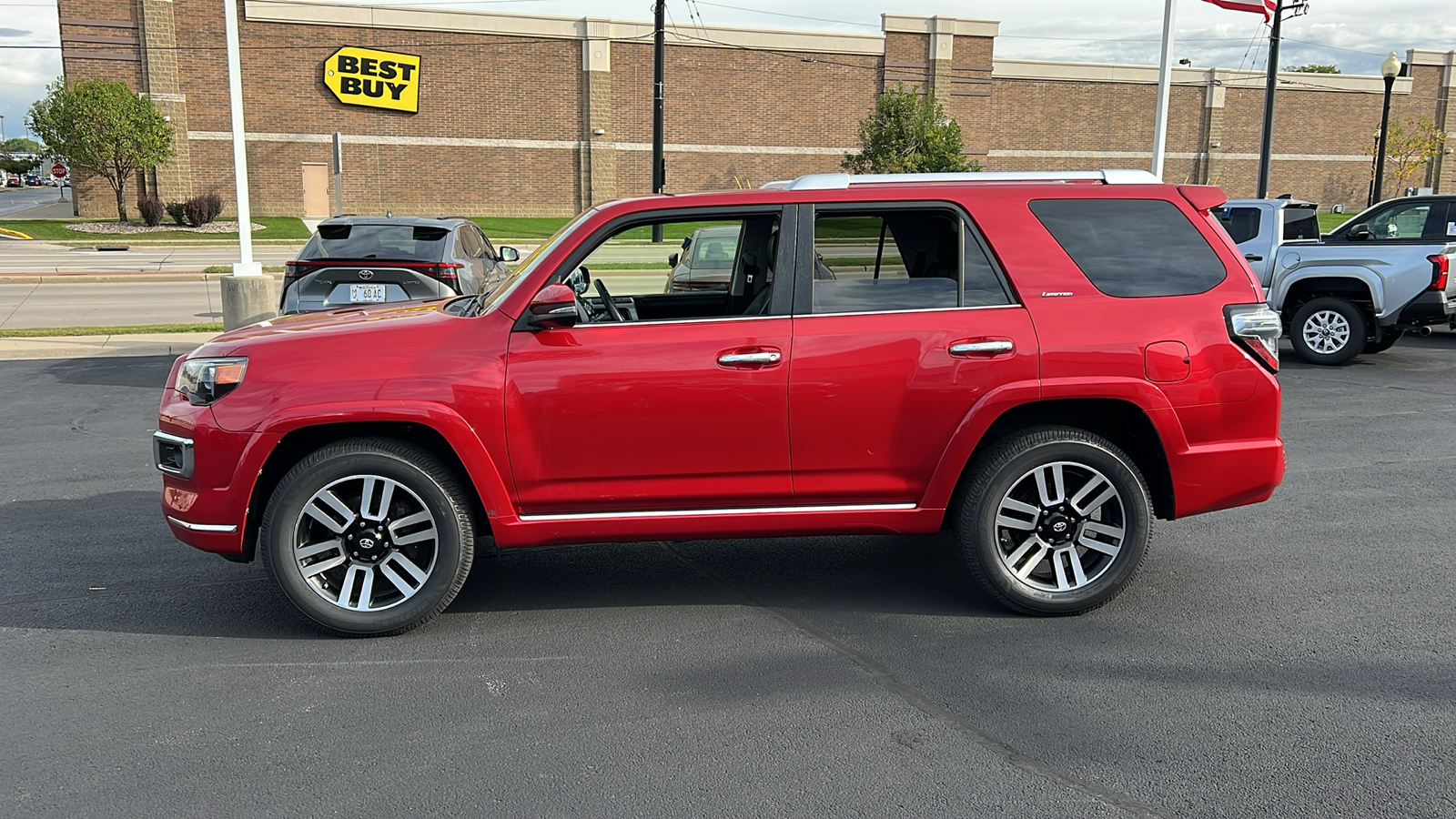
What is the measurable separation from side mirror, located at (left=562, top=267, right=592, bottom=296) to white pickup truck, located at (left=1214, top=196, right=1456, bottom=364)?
10396mm

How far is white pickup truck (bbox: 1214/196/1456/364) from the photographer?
40.1 ft

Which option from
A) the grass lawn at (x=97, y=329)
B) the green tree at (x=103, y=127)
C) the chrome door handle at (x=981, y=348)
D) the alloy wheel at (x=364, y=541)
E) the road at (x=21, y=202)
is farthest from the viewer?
the road at (x=21, y=202)

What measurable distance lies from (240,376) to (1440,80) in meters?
70.0

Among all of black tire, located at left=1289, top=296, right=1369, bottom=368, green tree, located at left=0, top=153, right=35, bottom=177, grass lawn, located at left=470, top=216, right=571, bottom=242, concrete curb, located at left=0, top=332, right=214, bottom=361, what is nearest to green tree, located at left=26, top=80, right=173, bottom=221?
grass lawn, located at left=470, top=216, right=571, bottom=242

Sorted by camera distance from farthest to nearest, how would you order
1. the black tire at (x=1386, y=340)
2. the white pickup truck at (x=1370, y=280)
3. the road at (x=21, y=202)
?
the road at (x=21, y=202)
the black tire at (x=1386, y=340)
the white pickup truck at (x=1370, y=280)

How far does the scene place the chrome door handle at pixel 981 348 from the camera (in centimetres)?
476

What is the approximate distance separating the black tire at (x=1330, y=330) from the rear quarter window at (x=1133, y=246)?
904 cm

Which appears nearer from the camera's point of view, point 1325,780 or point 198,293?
point 1325,780

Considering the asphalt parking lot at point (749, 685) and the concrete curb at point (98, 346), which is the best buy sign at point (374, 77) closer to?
the concrete curb at point (98, 346)

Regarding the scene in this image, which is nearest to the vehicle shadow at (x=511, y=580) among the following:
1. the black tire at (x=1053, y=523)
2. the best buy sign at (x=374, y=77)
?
the black tire at (x=1053, y=523)

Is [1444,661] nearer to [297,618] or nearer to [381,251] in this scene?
[297,618]

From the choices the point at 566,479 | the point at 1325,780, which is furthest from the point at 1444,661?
the point at 566,479

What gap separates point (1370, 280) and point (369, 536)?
11809 millimetres

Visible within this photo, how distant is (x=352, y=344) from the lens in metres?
4.63
